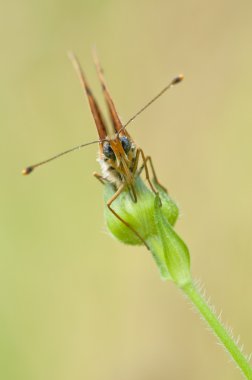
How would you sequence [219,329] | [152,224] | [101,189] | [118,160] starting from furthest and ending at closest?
[101,189], [118,160], [152,224], [219,329]

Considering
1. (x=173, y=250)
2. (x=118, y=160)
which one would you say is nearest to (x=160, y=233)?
(x=173, y=250)

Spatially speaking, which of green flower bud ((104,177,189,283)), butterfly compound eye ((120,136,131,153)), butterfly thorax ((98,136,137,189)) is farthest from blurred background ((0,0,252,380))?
→ butterfly compound eye ((120,136,131,153))

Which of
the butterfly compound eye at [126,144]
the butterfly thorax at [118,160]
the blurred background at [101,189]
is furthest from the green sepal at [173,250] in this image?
the blurred background at [101,189]

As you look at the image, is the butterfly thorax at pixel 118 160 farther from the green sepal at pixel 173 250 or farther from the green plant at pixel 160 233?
the green sepal at pixel 173 250

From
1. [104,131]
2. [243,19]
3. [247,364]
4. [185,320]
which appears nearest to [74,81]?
[243,19]

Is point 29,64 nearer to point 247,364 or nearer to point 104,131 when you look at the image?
point 104,131

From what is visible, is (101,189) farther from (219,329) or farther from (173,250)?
(219,329)

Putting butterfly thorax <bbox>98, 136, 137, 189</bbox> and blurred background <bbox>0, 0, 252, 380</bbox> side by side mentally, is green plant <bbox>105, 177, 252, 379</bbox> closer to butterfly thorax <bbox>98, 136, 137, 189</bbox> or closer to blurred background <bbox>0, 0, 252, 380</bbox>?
butterfly thorax <bbox>98, 136, 137, 189</bbox>
